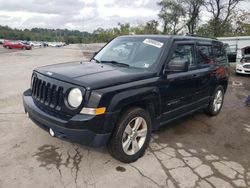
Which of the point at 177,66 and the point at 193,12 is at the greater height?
the point at 193,12

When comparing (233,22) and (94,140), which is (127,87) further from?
(233,22)

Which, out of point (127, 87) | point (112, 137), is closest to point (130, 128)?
point (112, 137)

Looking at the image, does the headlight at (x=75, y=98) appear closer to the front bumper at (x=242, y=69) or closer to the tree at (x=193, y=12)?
the front bumper at (x=242, y=69)

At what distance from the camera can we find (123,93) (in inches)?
125

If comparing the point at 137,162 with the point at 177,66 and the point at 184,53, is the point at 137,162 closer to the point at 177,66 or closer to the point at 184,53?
the point at 177,66

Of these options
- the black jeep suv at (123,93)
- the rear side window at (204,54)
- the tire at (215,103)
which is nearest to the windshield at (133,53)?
the black jeep suv at (123,93)

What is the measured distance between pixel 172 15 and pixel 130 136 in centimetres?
4634

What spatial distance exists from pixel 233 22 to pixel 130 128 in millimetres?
44331

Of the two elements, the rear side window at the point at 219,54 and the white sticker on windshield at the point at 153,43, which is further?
the rear side window at the point at 219,54

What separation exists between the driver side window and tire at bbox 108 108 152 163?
1179mm

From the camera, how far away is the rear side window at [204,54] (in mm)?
4886

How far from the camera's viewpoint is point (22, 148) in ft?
12.5

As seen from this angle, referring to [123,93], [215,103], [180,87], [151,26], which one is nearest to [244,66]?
[215,103]

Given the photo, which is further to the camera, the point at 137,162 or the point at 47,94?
the point at 137,162
